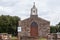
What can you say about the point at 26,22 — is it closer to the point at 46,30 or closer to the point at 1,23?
the point at 46,30

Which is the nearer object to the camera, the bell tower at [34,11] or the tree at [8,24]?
the bell tower at [34,11]

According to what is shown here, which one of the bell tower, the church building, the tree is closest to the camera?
the bell tower

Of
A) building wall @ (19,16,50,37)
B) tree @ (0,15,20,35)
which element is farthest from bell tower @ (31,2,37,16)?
tree @ (0,15,20,35)

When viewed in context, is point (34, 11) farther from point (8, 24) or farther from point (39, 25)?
point (8, 24)

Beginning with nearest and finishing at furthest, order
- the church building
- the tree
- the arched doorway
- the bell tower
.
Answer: the bell tower
the church building
the arched doorway
the tree

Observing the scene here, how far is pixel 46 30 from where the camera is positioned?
45.5 m

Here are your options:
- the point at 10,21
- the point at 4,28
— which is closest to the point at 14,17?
the point at 10,21

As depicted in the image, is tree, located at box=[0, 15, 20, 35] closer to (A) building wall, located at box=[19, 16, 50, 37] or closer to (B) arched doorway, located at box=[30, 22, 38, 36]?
(A) building wall, located at box=[19, 16, 50, 37]

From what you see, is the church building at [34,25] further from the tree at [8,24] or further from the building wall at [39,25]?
the tree at [8,24]

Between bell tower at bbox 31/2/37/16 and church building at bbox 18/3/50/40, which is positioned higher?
bell tower at bbox 31/2/37/16

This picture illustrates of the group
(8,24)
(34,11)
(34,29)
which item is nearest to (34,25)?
(34,29)

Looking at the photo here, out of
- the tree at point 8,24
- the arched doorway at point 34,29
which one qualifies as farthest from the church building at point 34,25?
the tree at point 8,24

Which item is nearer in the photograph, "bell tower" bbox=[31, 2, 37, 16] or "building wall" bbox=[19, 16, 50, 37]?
"bell tower" bbox=[31, 2, 37, 16]

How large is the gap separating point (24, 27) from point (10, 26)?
9.91 meters
